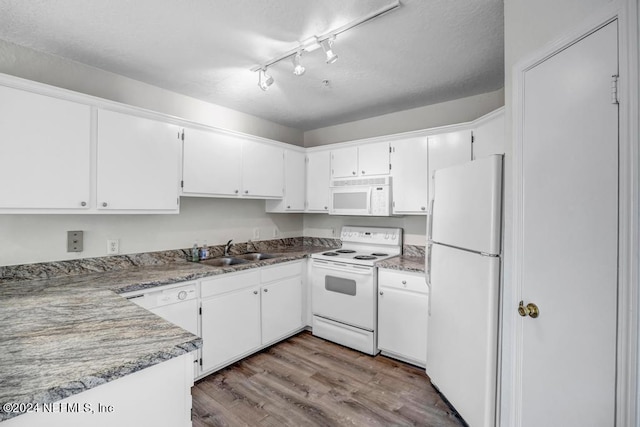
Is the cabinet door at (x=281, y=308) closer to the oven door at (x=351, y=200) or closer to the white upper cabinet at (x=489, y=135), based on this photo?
the oven door at (x=351, y=200)

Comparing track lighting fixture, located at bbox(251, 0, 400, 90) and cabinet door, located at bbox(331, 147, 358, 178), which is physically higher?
track lighting fixture, located at bbox(251, 0, 400, 90)

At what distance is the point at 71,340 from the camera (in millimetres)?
1120

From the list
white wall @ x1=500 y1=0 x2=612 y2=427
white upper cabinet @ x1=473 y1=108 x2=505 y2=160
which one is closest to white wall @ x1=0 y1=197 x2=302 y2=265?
white upper cabinet @ x1=473 y1=108 x2=505 y2=160

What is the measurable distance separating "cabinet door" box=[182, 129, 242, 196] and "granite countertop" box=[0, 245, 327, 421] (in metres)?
1.10

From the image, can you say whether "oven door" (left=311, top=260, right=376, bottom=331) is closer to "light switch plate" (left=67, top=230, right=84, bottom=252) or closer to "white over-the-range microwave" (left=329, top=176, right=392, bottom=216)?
"white over-the-range microwave" (left=329, top=176, right=392, bottom=216)

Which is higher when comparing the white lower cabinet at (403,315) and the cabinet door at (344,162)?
the cabinet door at (344,162)

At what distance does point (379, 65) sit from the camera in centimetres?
234

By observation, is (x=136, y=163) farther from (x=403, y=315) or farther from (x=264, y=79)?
(x=403, y=315)

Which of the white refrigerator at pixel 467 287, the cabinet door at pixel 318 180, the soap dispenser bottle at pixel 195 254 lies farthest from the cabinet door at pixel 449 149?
the soap dispenser bottle at pixel 195 254

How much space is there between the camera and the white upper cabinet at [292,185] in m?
3.55

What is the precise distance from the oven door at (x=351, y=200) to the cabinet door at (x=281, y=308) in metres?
0.91

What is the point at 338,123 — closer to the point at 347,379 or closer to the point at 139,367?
the point at 347,379

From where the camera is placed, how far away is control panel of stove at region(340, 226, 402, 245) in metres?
3.32

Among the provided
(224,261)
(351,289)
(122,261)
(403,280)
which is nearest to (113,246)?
(122,261)
